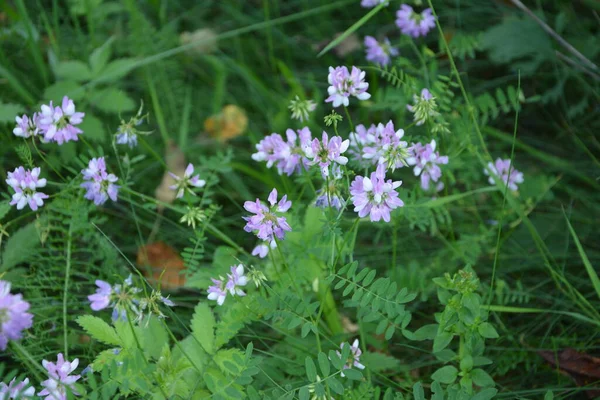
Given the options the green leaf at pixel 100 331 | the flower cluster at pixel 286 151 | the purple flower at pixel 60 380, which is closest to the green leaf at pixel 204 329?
the green leaf at pixel 100 331

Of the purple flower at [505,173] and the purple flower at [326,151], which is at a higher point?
the purple flower at [326,151]

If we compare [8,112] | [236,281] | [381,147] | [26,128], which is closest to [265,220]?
[236,281]

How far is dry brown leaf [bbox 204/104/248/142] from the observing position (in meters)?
2.69

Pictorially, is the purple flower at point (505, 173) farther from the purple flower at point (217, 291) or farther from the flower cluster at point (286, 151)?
the purple flower at point (217, 291)

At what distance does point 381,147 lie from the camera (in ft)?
5.10

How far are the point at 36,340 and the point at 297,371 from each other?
2.47 feet

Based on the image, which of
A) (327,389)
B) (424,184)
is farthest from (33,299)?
(424,184)

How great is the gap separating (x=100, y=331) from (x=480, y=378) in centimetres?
92

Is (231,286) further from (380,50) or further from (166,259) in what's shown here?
(380,50)

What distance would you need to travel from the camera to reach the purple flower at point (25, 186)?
5.29 feet

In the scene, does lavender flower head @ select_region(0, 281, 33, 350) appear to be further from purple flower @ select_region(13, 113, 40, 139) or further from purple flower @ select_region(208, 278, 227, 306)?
purple flower @ select_region(13, 113, 40, 139)

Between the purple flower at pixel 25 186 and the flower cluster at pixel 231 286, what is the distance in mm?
498

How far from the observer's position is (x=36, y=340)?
1.78 meters

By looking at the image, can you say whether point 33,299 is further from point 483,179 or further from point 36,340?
point 483,179
